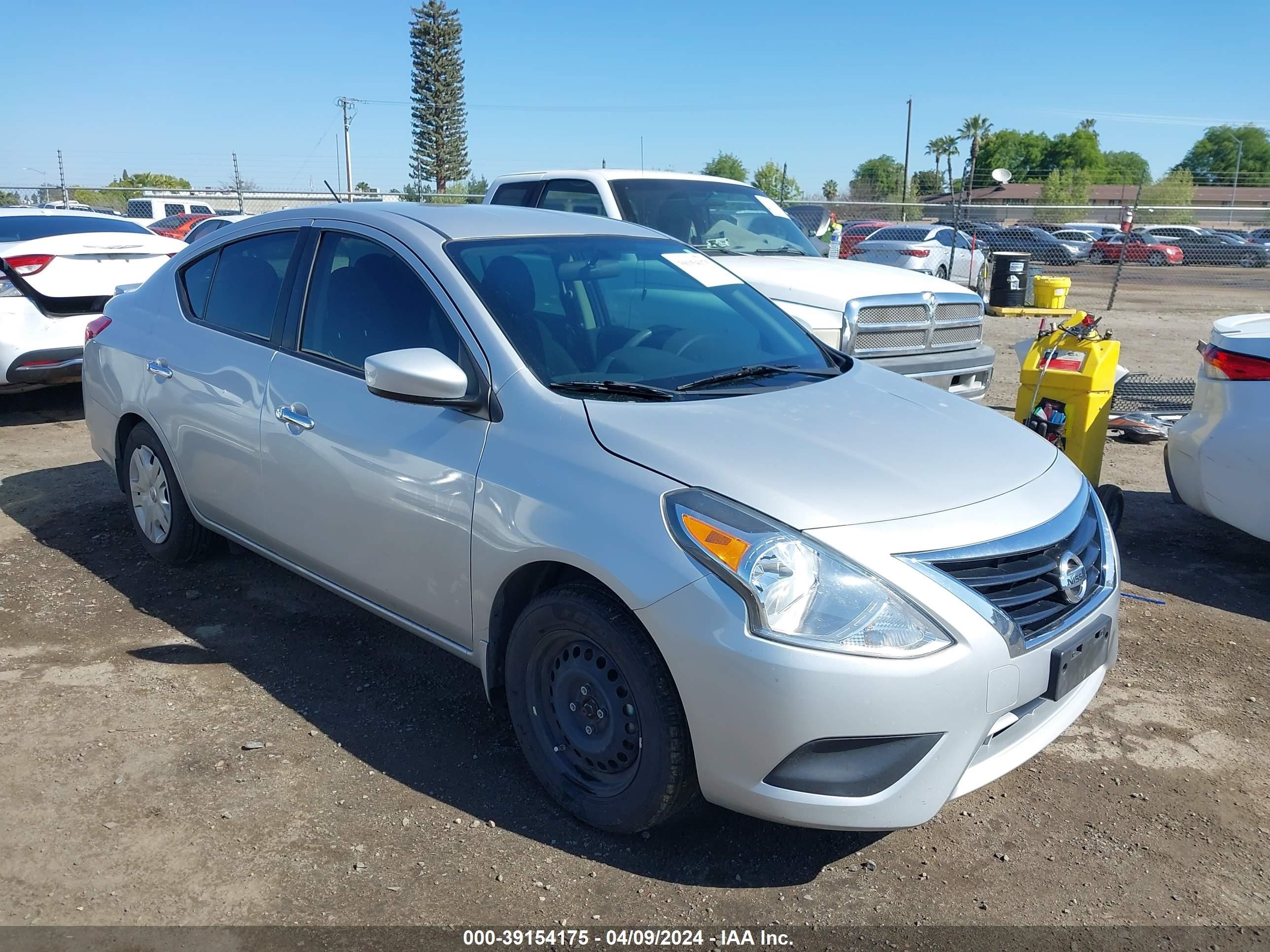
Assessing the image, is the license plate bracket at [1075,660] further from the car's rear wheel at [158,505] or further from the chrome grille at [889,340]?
the chrome grille at [889,340]

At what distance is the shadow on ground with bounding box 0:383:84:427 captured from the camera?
324 inches

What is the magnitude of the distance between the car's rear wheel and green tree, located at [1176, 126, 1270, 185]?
12490cm

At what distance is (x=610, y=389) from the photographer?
3211mm

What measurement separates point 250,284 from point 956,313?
4935mm

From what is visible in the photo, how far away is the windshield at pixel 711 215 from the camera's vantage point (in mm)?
7613

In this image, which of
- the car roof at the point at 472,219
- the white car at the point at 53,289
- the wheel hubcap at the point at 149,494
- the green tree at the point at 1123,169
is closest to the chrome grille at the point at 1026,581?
the car roof at the point at 472,219

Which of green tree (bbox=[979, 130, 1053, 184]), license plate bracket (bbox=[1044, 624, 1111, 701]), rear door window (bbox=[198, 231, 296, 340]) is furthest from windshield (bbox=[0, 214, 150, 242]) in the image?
green tree (bbox=[979, 130, 1053, 184])

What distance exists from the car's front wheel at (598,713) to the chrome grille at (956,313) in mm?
5005

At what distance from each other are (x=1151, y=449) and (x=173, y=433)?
6.68 m

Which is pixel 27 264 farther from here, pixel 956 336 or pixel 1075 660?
pixel 1075 660

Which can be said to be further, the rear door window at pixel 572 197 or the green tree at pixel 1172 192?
the green tree at pixel 1172 192

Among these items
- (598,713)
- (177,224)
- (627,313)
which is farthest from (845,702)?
(177,224)

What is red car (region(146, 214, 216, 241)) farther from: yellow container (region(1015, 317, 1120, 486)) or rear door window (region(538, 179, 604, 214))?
yellow container (region(1015, 317, 1120, 486))

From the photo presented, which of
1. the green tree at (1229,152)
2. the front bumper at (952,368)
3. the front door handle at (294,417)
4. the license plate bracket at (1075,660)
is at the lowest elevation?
the license plate bracket at (1075,660)
